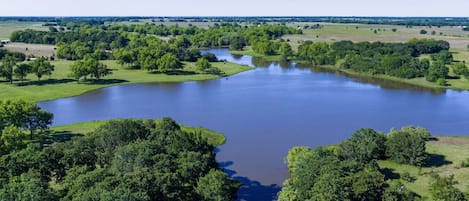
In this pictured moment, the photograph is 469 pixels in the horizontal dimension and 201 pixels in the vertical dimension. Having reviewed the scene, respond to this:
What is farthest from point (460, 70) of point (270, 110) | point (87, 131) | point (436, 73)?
point (87, 131)

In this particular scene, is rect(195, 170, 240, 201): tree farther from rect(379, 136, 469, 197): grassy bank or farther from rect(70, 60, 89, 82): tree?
rect(70, 60, 89, 82): tree

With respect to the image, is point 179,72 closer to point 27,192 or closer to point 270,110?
point 270,110

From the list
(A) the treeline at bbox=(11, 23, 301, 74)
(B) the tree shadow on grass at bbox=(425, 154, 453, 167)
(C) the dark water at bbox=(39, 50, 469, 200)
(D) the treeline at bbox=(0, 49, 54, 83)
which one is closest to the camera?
(B) the tree shadow on grass at bbox=(425, 154, 453, 167)

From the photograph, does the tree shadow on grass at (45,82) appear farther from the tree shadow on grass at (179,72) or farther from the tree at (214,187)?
the tree at (214,187)

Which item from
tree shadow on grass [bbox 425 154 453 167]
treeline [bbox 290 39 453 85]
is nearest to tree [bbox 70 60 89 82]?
treeline [bbox 290 39 453 85]

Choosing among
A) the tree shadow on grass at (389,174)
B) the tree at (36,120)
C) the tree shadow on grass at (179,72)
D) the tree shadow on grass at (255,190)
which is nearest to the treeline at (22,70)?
the tree shadow on grass at (179,72)

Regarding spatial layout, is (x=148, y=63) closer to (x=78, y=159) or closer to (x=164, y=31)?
(x=78, y=159)
